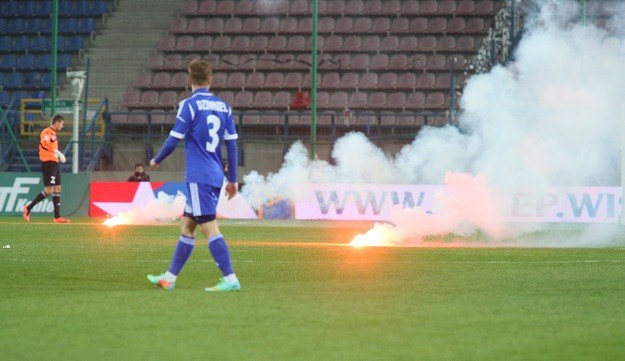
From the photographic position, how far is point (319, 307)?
34.6 feet

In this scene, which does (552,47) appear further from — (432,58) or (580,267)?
(432,58)

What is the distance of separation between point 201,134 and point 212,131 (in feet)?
0.36

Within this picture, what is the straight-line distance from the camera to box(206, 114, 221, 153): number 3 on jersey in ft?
39.8

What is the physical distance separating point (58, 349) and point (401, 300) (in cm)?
378

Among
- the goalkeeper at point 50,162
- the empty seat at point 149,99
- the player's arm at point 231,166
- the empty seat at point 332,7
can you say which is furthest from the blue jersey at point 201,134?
the empty seat at point 332,7

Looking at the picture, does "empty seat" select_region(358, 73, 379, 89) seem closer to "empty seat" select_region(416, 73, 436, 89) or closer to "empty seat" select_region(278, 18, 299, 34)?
"empty seat" select_region(416, 73, 436, 89)

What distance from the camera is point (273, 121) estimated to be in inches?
1604

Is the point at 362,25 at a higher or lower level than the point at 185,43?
higher

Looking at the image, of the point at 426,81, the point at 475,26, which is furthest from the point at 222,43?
the point at 475,26

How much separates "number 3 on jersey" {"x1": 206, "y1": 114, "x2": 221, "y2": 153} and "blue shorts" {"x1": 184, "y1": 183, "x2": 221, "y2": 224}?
1.22 ft

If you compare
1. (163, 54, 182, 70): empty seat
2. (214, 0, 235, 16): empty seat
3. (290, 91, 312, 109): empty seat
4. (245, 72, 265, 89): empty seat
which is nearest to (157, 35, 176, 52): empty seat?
(163, 54, 182, 70): empty seat

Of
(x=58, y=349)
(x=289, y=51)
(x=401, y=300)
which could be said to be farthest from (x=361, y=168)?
(x=58, y=349)

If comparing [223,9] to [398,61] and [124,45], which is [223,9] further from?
[398,61]

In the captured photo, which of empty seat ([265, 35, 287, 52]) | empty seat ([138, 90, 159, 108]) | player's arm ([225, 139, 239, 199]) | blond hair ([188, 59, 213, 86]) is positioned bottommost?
player's arm ([225, 139, 239, 199])
